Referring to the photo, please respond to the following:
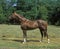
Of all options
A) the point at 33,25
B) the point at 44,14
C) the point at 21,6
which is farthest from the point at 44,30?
the point at 21,6

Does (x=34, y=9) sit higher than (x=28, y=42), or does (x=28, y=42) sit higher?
(x=28, y=42)

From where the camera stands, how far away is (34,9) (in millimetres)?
58625

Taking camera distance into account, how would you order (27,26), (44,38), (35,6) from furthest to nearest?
(35,6), (44,38), (27,26)

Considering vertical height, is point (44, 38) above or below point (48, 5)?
above

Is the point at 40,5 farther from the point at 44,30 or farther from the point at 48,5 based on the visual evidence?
the point at 44,30

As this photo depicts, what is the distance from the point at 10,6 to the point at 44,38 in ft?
152

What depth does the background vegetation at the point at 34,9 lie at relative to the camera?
5669cm

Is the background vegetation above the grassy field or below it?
Result: below

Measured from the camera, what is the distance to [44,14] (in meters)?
56.1

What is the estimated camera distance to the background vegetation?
186 ft

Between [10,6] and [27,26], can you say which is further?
[10,6]

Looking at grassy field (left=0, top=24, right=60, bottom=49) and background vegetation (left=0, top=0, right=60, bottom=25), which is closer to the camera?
grassy field (left=0, top=24, right=60, bottom=49)

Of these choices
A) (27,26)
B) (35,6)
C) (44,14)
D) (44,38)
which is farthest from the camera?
(35,6)

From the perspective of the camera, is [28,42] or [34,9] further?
[34,9]
